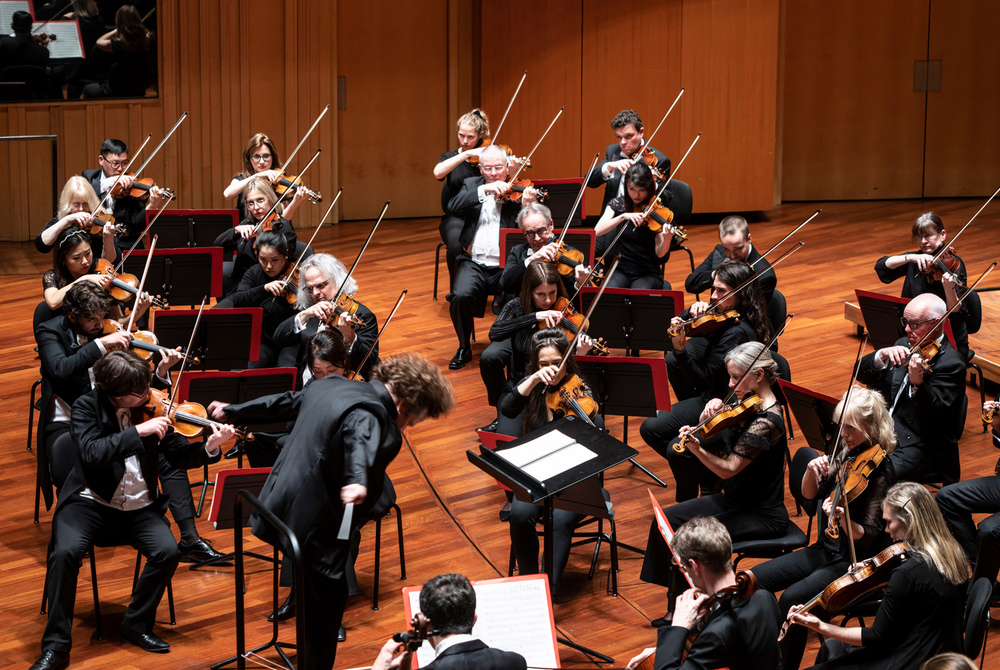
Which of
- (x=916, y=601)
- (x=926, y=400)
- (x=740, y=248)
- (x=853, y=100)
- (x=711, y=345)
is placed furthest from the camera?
(x=853, y=100)

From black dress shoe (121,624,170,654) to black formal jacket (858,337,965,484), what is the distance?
2.80 m

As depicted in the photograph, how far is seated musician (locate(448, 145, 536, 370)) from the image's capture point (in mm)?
6137

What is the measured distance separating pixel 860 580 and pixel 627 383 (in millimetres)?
1441

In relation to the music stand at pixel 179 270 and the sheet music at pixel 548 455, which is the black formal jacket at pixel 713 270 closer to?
the sheet music at pixel 548 455

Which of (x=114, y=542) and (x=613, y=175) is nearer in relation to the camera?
(x=114, y=542)

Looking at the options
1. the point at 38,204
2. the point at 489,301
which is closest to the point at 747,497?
the point at 489,301

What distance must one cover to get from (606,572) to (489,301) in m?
3.36

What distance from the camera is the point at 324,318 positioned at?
4.79 m

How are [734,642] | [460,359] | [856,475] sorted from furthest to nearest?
[460,359], [856,475], [734,642]

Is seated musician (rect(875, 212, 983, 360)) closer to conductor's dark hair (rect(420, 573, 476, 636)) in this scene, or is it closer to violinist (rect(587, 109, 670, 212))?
violinist (rect(587, 109, 670, 212))

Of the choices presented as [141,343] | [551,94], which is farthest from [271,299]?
[551,94]

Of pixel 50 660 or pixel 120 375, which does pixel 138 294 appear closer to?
pixel 120 375

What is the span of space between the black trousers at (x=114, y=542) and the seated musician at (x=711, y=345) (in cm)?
199

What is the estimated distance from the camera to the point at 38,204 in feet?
27.4
